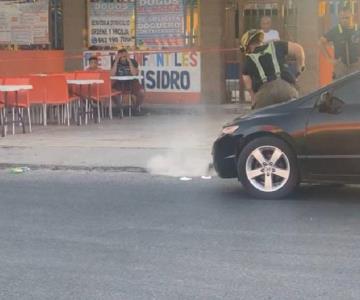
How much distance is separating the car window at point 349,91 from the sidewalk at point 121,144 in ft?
9.20

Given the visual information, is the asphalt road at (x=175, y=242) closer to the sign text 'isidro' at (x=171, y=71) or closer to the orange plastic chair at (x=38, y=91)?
the orange plastic chair at (x=38, y=91)

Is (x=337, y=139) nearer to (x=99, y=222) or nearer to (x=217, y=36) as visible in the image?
(x=99, y=222)

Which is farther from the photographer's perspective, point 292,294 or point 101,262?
point 101,262

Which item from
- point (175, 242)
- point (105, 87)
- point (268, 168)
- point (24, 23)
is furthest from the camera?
point (24, 23)

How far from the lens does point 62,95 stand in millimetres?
13742

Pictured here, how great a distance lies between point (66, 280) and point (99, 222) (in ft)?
5.85

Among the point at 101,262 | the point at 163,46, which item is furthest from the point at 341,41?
the point at 101,262

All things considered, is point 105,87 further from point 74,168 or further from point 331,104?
point 331,104

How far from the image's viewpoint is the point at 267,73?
31.1 feet

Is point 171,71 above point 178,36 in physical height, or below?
below

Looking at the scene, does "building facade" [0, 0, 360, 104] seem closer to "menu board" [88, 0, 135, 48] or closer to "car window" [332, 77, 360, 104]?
"menu board" [88, 0, 135, 48]

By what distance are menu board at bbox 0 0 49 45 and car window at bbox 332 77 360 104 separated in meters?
10.5

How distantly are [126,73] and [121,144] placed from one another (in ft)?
12.2

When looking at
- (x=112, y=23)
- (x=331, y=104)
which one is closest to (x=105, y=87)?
(x=112, y=23)
